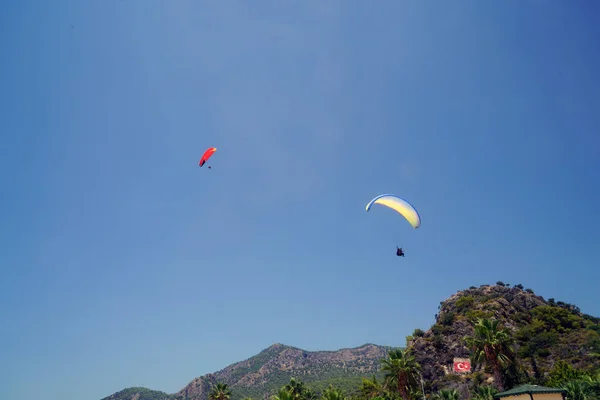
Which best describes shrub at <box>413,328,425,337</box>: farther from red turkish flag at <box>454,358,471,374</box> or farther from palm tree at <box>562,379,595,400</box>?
palm tree at <box>562,379,595,400</box>

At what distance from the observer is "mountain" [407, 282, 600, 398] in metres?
72.1

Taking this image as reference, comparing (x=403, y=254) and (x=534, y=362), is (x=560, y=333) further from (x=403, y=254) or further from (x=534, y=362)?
(x=403, y=254)

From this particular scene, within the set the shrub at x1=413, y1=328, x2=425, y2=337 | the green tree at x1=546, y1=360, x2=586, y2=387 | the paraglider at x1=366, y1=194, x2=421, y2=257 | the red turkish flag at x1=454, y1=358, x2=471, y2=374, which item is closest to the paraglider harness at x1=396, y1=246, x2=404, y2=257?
the paraglider at x1=366, y1=194, x2=421, y2=257

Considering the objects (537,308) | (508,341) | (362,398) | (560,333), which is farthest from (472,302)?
(508,341)

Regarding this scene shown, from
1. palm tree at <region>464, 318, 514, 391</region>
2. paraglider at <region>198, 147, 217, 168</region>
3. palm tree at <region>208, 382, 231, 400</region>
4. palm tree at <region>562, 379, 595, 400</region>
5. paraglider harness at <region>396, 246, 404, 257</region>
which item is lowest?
palm tree at <region>562, 379, 595, 400</region>

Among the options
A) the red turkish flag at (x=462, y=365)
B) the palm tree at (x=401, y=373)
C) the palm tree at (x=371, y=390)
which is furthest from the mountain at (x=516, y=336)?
the palm tree at (x=401, y=373)

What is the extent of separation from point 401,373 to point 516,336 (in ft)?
199

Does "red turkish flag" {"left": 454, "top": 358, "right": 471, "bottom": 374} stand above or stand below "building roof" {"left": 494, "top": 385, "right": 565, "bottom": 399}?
above

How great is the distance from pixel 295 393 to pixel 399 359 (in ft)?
66.4

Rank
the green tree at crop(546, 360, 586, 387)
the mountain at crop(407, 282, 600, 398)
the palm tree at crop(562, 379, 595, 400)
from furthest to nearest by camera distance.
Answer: the mountain at crop(407, 282, 600, 398)
the green tree at crop(546, 360, 586, 387)
the palm tree at crop(562, 379, 595, 400)

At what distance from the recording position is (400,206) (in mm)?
37531

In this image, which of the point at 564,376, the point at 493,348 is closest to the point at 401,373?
the point at 493,348

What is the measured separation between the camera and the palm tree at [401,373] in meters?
42.8

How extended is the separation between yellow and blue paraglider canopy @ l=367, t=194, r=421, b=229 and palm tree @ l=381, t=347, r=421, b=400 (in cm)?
1834
